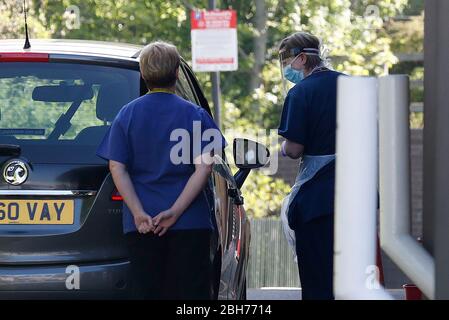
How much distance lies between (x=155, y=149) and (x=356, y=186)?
258 centimetres

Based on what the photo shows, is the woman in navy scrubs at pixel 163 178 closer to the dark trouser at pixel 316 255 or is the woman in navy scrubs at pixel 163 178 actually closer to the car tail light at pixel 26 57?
the car tail light at pixel 26 57

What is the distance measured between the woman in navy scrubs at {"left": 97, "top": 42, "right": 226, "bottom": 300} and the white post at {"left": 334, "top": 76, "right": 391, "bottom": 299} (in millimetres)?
2507

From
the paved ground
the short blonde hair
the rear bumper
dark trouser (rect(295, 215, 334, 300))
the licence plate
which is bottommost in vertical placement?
the paved ground

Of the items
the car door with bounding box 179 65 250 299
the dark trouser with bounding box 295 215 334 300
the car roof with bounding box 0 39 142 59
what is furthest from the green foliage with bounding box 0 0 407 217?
the dark trouser with bounding box 295 215 334 300

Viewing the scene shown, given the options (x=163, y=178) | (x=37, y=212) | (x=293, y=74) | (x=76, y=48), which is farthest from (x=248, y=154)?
(x=37, y=212)

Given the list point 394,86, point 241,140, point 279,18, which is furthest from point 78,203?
point 279,18

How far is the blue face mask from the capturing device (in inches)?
242

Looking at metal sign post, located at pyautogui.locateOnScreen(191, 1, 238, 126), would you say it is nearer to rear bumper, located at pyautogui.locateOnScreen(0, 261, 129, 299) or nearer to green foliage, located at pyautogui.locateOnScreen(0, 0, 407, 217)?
green foliage, located at pyautogui.locateOnScreen(0, 0, 407, 217)

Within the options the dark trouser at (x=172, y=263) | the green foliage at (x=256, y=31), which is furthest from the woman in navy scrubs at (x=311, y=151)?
the green foliage at (x=256, y=31)

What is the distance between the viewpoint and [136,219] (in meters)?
4.73

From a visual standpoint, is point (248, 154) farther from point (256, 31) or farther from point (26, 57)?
point (256, 31)

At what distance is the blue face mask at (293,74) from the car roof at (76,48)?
2.53ft

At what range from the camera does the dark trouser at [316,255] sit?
6008 mm

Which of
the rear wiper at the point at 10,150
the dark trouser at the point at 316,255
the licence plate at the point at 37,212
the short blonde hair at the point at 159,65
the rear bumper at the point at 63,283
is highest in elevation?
the short blonde hair at the point at 159,65
